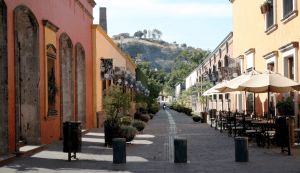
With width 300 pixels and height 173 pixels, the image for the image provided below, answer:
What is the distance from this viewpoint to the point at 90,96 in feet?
59.6

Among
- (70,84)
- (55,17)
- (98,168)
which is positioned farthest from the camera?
(70,84)

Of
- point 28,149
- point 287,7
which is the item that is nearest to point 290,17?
point 287,7

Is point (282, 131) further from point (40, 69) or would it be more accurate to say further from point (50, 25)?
point (50, 25)

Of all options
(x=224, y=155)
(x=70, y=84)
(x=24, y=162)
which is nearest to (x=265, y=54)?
(x=224, y=155)

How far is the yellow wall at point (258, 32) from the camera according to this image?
12.5 metres

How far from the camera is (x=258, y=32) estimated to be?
16.5 meters

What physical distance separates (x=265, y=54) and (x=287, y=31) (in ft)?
8.01

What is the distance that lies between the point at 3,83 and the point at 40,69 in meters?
2.48

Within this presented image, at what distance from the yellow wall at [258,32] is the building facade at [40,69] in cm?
885

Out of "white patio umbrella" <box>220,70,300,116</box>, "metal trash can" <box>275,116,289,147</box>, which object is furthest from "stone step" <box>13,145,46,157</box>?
"metal trash can" <box>275,116,289,147</box>

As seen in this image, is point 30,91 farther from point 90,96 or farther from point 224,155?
point 90,96

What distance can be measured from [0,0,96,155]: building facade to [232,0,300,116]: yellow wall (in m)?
8.85

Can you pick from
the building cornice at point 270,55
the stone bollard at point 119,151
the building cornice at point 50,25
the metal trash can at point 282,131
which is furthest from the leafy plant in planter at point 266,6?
the stone bollard at point 119,151

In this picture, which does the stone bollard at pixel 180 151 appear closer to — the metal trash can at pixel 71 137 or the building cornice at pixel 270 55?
the metal trash can at pixel 71 137
